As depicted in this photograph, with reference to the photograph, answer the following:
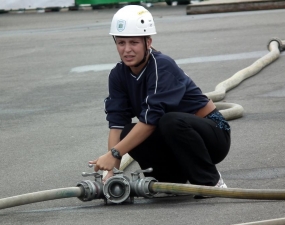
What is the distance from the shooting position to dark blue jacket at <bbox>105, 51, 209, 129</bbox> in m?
4.66

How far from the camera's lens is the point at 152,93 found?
4.67m

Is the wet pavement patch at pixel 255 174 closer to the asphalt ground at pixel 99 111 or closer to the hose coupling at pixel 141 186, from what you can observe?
the asphalt ground at pixel 99 111

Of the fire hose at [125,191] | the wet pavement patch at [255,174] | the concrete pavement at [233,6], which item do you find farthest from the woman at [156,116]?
the concrete pavement at [233,6]

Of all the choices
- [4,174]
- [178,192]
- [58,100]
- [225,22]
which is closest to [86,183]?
[178,192]

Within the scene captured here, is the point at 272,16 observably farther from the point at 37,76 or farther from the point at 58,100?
the point at 58,100

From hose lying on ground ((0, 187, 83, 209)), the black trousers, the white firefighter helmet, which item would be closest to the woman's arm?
the black trousers

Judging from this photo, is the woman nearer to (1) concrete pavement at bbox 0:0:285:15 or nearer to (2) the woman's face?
(2) the woman's face

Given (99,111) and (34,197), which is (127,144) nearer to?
(34,197)

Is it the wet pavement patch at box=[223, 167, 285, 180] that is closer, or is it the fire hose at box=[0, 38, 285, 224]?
the fire hose at box=[0, 38, 285, 224]

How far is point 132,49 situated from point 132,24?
0.15 m

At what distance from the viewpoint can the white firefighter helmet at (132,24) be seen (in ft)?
15.5

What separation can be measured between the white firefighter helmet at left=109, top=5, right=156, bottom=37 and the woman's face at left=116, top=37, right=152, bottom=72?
0.05 m

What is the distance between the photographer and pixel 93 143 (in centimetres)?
682

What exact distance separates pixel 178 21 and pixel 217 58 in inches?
217
